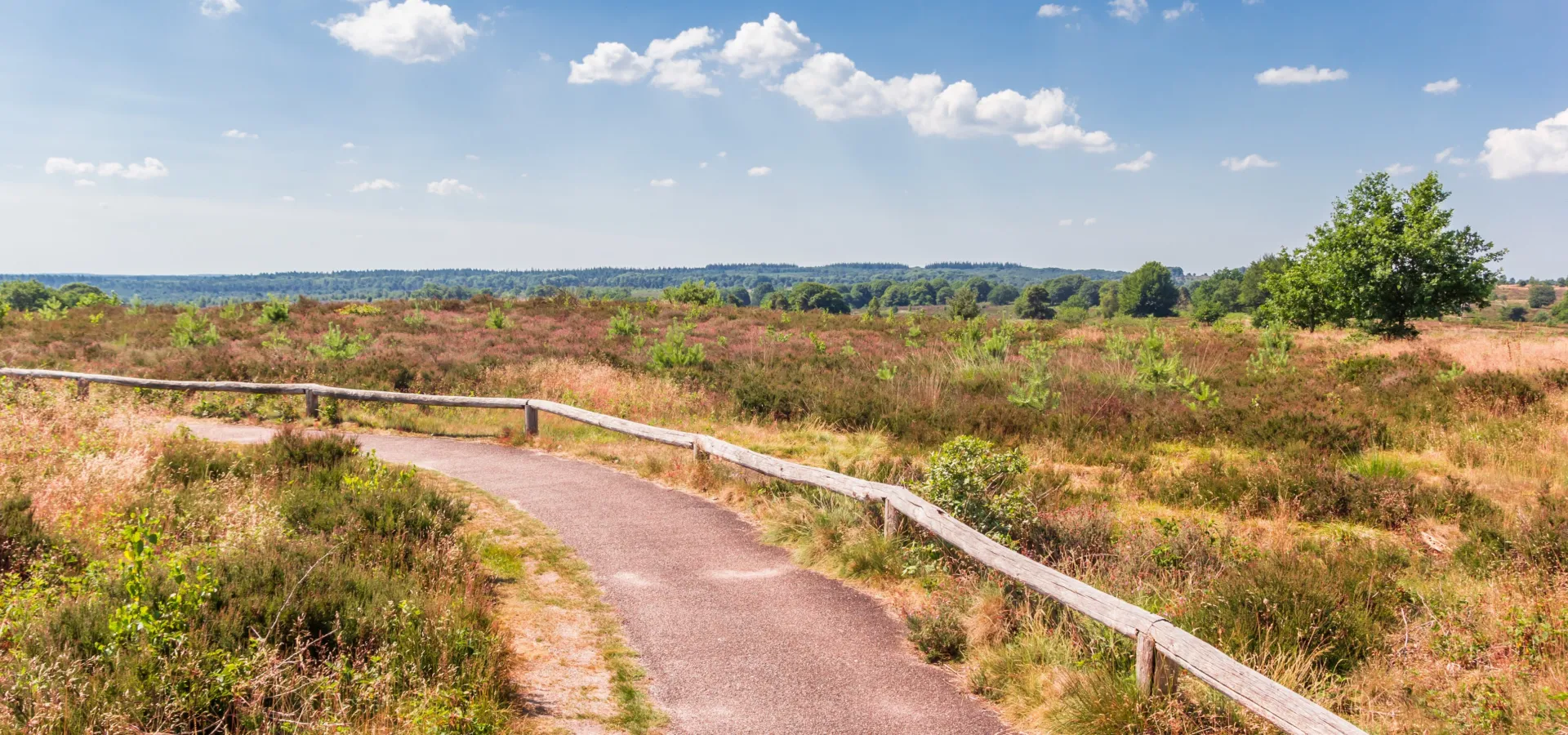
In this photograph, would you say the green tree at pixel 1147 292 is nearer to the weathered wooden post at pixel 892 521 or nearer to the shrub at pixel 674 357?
the shrub at pixel 674 357

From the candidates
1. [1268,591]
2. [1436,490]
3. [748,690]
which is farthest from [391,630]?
[1436,490]

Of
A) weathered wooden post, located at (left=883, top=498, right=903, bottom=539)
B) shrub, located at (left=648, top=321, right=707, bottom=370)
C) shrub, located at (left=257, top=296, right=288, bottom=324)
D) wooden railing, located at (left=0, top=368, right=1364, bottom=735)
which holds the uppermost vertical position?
shrub, located at (left=257, top=296, right=288, bottom=324)

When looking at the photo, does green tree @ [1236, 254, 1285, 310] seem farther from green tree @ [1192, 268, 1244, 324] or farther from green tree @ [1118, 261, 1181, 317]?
green tree @ [1118, 261, 1181, 317]

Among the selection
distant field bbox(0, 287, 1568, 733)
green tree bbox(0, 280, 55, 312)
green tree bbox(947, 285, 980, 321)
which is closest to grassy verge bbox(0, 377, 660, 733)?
distant field bbox(0, 287, 1568, 733)

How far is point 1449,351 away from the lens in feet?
70.2

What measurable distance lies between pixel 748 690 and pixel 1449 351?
2446 centimetres

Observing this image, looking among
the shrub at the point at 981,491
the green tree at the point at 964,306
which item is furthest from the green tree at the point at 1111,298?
the shrub at the point at 981,491

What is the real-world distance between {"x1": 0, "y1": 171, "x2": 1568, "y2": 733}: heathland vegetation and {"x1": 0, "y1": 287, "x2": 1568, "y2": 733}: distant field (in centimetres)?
4

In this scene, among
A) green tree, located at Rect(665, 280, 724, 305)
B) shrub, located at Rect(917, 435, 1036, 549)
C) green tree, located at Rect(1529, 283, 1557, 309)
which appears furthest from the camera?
green tree, located at Rect(1529, 283, 1557, 309)

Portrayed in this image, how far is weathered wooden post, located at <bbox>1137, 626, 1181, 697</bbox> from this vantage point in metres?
4.59

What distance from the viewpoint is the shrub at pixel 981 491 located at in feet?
23.9

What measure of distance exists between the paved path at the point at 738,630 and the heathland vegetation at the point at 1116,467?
1.12 feet

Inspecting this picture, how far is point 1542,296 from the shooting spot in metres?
174

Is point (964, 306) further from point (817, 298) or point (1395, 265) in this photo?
point (817, 298)
